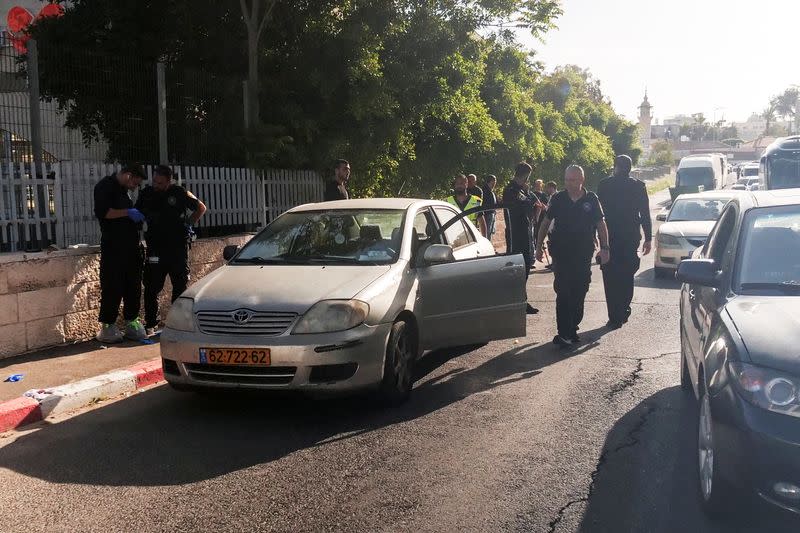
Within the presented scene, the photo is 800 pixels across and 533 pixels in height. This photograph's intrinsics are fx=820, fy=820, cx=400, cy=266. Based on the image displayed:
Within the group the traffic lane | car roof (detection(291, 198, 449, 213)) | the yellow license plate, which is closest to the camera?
the traffic lane

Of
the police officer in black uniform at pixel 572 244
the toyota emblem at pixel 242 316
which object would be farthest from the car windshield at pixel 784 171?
the toyota emblem at pixel 242 316

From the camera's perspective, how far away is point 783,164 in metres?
20.7

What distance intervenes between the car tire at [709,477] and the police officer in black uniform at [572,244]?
4138 millimetres

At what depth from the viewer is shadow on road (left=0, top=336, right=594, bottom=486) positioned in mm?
4832

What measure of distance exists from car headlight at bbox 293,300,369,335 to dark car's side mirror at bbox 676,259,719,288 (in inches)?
85.5

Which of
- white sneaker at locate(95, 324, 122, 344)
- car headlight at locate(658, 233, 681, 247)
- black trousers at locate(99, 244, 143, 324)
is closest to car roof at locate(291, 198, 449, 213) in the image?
black trousers at locate(99, 244, 143, 324)

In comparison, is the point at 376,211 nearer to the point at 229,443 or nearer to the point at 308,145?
the point at 229,443

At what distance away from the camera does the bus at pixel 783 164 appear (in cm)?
2045

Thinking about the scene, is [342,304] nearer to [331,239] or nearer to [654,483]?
[331,239]

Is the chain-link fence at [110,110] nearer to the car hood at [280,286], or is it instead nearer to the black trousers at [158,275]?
the black trousers at [158,275]

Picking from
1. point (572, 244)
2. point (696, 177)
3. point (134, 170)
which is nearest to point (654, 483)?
point (572, 244)

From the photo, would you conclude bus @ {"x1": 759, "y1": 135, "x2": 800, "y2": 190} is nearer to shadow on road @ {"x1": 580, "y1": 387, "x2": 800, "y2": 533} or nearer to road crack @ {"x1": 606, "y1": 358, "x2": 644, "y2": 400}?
road crack @ {"x1": 606, "y1": 358, "x2": 644, "y2": 400}

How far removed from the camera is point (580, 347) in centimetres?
838

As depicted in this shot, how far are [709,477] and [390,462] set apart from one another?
1793 mm
